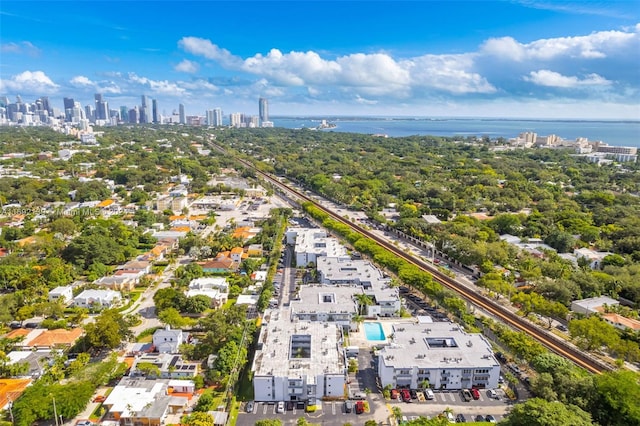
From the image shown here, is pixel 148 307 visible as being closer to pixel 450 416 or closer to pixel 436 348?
pixel 436 348

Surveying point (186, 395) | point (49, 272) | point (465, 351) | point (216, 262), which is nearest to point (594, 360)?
point (465, 351)

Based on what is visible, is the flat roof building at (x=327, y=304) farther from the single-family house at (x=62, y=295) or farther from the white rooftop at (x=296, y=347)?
the single-family house at (x=62, y=295)

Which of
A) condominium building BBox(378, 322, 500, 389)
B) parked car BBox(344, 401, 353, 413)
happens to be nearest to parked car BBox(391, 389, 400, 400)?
condominium building BBox(378, 322, 500, 389)

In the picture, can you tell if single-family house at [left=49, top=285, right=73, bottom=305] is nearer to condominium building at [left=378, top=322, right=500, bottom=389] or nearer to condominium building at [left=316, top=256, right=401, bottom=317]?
condominium building at [left=316, top=256, right=401, bottom=317]

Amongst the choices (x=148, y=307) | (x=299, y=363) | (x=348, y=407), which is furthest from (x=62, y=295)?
(x=348, y=407)

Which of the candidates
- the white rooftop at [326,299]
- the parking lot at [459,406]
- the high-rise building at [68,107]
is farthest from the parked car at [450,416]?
the high-rise building at [68,107]

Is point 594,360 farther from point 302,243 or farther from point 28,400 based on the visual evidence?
point 28,400
